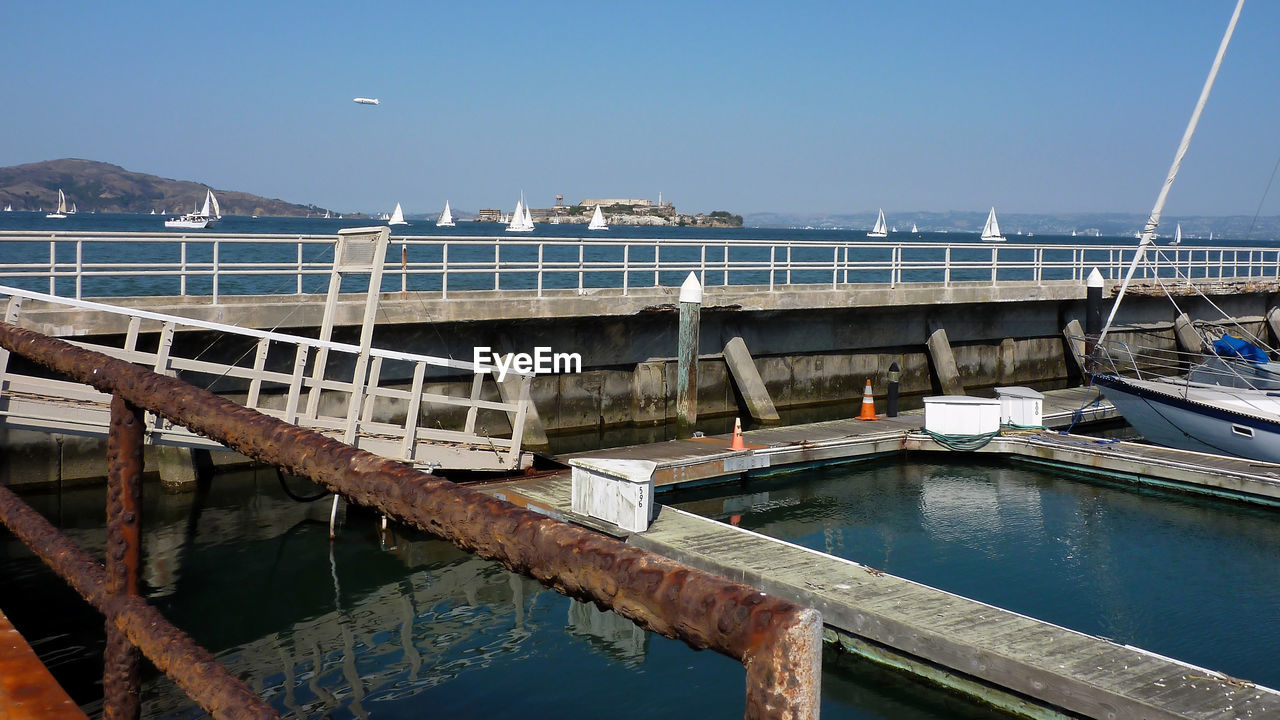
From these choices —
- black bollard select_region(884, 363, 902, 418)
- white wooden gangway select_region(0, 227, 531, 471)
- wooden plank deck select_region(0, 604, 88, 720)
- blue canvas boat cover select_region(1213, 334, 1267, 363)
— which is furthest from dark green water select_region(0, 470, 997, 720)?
blue canvas boat cover select_region(1213, 334, 1267, 363)

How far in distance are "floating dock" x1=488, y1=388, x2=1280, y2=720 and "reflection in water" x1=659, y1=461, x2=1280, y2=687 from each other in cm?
62

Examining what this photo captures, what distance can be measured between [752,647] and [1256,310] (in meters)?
37.3

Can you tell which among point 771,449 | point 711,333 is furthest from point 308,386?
point 711,333

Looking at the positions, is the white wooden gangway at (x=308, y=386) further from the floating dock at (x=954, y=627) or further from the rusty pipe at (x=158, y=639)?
the rusty pipe at (x=158, y=639)

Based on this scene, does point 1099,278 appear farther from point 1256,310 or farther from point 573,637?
point 573,637

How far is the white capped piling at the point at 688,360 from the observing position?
18.6 metres

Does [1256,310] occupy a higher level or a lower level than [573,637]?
higher

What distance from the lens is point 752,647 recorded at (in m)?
1.06

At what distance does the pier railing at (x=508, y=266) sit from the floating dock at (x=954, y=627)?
132 inches

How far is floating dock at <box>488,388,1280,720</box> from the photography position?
6.60 m

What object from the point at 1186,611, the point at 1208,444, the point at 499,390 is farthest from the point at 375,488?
the point at 1208,444

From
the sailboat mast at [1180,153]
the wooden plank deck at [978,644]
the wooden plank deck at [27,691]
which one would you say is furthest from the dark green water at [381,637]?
the sailboat mast at [1180,153]

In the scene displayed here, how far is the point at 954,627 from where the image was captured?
785 centimetres

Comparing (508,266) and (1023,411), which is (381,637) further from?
(1023,411)
